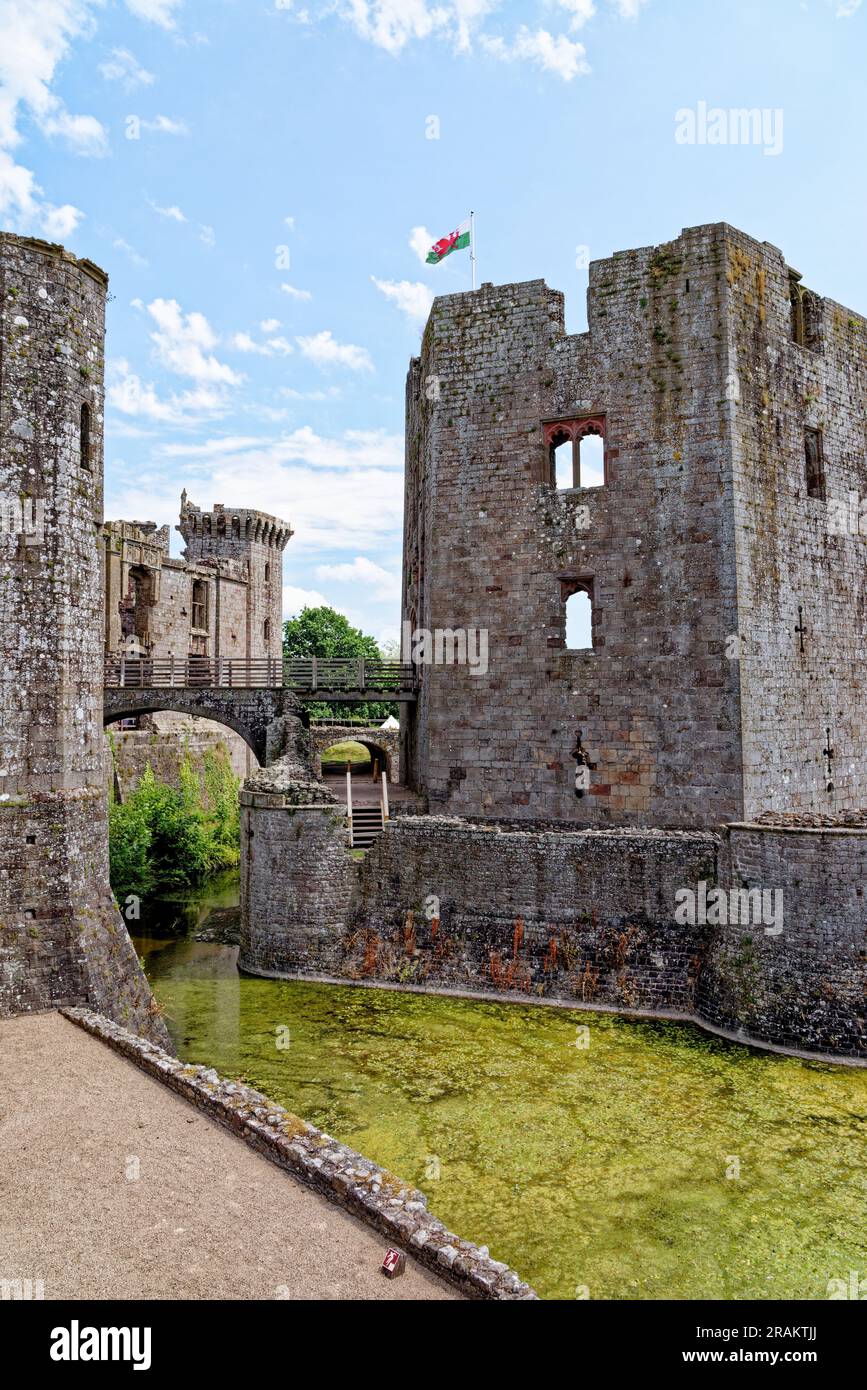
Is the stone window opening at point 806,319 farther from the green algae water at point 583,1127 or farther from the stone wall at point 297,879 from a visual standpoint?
the green algae water at point 583,1127

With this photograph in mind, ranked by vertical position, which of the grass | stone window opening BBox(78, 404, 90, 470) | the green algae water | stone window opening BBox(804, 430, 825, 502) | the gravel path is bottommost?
the green algae water

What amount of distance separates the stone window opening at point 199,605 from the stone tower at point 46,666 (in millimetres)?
23813

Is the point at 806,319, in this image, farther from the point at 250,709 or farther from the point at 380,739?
the point at 380,739

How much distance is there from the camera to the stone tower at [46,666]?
11000 millimetres

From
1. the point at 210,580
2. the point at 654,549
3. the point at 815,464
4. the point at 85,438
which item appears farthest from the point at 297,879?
the point at 210,580

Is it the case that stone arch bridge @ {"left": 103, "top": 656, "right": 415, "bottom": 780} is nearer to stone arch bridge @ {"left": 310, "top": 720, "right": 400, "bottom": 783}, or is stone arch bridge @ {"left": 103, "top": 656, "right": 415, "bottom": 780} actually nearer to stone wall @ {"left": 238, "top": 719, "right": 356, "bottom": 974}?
stone wall @ {"left": 238, "top": 719, "right": 356, "bottom": 974}

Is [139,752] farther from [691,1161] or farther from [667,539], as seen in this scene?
[691,1161]

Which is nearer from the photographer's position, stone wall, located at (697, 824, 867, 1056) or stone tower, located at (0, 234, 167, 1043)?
stone tower, located at (0, 234, 167, 1043)

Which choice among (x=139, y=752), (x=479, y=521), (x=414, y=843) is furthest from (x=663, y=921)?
(x=139, y=752)

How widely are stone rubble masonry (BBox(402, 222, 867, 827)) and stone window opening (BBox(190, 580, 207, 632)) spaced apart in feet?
65.7

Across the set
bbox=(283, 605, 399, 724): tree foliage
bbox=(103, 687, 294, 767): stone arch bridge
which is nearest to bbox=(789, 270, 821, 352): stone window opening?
bbox=(103, 687, 294, 767): stone arch bridge

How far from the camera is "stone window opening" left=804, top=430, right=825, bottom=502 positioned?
17.1 m
